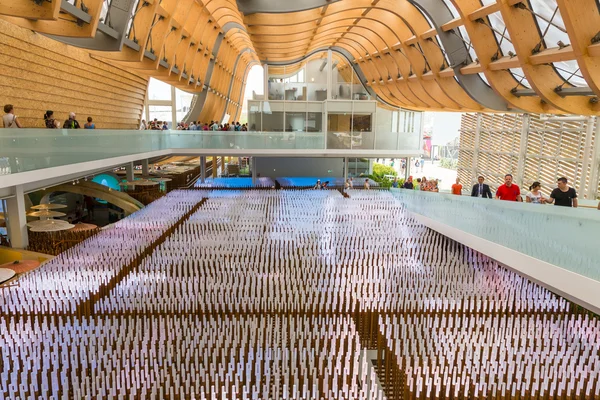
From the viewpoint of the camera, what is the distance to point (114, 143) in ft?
55.6

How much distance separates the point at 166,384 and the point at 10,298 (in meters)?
5.36

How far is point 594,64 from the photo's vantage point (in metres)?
11.8

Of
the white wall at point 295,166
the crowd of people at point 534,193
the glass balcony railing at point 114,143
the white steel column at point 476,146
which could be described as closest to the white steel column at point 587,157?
the crowd of people at point 534,193

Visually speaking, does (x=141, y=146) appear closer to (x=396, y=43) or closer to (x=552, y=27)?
(x=396, y=43)

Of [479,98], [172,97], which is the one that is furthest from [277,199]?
[172,97]

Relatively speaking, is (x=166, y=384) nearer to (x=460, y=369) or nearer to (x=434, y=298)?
(x=460, y=369)

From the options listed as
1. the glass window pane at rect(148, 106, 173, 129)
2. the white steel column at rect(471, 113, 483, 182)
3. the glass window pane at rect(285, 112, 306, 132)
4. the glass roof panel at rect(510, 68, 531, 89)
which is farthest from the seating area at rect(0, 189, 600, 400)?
the glass window pane at rect(148, 106, 173, 129)

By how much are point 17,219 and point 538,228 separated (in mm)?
14210

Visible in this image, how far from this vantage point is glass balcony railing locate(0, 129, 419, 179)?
404 inches

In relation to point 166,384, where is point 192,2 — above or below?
above

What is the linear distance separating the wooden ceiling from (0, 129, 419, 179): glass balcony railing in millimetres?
3348

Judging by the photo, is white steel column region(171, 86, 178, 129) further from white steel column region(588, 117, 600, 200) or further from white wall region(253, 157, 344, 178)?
white steel column region(588, 117, 600, 200)

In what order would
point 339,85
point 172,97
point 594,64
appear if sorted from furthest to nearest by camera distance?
point 172,97, point 339,85, point 594,64

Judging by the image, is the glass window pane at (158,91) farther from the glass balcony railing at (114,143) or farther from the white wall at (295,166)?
the glass balcony railing at (114,143)
